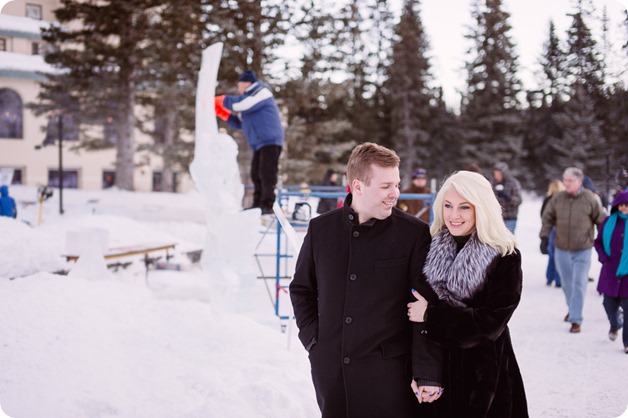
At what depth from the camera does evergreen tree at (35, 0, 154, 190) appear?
789 inches

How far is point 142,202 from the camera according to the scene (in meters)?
20.8

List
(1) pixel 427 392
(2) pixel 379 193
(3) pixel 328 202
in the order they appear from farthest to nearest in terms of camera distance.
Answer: (3) pixel 328 202
(2) pixel 379 193
(1) pixel 427 392

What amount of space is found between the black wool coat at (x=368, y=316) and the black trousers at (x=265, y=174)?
16.1ft

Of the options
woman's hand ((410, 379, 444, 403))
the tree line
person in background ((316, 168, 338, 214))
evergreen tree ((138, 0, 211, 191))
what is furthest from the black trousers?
evergreen tree ((138, 0, 211, 191))

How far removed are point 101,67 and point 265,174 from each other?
16.3 meters

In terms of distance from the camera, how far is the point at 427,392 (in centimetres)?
241

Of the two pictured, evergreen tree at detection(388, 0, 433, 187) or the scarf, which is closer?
the scarf

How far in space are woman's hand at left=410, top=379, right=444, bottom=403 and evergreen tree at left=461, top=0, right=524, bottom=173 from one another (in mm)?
27181

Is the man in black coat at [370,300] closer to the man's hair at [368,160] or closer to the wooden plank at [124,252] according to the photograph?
the man's hair at [368,160]

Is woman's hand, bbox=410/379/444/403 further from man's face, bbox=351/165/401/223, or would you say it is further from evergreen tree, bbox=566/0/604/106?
evergreen tree, bbox=566/0/604/106

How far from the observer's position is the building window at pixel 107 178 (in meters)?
29.3

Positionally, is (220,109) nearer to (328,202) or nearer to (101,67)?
(328,202)

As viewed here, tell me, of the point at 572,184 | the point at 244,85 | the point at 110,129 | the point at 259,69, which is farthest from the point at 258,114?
the point at 110,129

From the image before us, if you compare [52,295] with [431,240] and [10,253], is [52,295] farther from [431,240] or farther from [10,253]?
[431,240]
